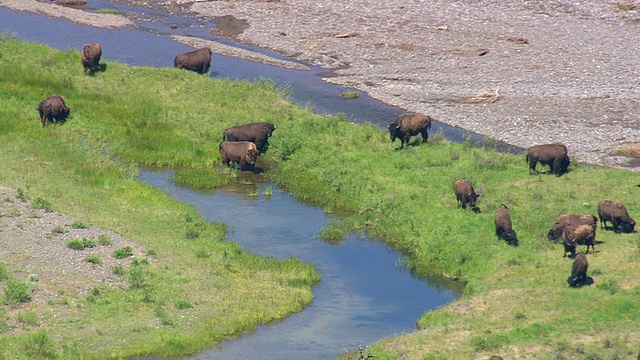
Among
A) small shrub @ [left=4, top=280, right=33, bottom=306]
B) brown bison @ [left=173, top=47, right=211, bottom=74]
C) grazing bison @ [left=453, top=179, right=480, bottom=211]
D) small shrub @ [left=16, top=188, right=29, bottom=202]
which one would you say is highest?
brown bison @ [left=173, top=47, right=211, bottom=74]

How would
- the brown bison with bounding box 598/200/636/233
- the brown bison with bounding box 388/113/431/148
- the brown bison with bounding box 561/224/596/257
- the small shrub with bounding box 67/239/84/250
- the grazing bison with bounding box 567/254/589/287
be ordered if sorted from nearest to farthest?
the grazing bison with bounding box 567/254/589/287 < the brown bison with bounding box 561/224/596/257 < the small shrub with bounding box 67/239/84/250 < the brown bison with bounding box 598/200/636/233 < the brown bison with bounding box 388/113/431/148

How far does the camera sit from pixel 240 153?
3512 cm

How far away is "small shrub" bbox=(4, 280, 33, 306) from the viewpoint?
76.0ft

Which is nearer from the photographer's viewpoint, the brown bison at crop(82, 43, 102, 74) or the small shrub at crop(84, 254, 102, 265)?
the small shrub at crop(84, 254, 102, 265)

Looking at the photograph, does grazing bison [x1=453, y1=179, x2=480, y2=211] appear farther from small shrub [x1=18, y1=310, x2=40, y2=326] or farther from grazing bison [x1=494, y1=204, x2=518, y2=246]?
Result: small shrub [x1=18, y1=310, x2=40, y2=326]

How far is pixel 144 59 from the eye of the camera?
48.5 meters

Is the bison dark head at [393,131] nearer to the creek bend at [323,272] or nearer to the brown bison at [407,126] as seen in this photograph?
the brown bison at [407,126]

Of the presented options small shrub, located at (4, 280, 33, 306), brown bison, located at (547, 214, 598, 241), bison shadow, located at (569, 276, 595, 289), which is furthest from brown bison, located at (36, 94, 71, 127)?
bison shadow, located at (569, 276, 595, 289)

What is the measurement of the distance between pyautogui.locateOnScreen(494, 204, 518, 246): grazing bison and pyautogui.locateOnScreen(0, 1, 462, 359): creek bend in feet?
7.45

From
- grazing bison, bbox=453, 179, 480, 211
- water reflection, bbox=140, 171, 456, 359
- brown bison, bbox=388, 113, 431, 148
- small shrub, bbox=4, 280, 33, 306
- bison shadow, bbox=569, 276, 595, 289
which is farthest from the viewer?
brown bison, bbox=388, 113, 431, 148

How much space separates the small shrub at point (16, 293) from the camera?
23.2m

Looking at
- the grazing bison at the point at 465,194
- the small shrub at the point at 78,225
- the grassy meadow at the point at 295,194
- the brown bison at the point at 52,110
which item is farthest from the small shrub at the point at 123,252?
the brown bison at the point at 52,110

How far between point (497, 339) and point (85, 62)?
2466cm

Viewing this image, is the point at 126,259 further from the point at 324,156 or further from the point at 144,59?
the point at 144,59
